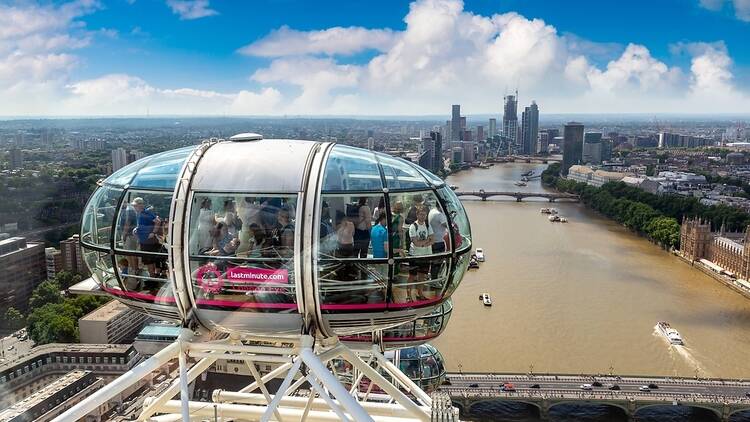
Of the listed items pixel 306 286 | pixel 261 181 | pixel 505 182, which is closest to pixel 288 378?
pixel 306 286

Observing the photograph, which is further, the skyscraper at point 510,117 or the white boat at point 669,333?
the skyscraper at point 510,117

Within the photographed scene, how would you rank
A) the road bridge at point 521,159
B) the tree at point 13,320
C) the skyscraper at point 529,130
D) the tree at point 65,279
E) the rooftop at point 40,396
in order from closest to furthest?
the rooftop at point 40,396 → the tree at point 13,320 → the tree at point 65,279 → the road bridge at point 521,159 → the skyscraper at point 529,130

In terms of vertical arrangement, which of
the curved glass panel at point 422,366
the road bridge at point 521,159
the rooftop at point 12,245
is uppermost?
the curved glass panel at point 422,366

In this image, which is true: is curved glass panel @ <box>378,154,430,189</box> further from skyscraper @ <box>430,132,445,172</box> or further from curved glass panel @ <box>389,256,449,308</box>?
skyscraper @ <box>430,132,445,172</box>

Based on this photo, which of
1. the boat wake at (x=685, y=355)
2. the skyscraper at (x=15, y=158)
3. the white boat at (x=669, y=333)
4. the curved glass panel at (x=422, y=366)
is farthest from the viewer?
the skyscraper at (x=15, y=158)

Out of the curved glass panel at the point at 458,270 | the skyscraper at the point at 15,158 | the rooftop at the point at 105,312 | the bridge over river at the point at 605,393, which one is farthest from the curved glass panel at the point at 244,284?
the skyscraper at the point at 15,158

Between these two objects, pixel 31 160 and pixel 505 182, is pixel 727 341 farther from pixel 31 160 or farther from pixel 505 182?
pixel 505 182

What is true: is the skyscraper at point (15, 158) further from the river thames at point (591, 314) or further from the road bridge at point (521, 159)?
the road bridge at point (521, 159)

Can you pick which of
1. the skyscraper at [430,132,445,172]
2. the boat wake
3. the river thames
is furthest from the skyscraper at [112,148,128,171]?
the boat wake
